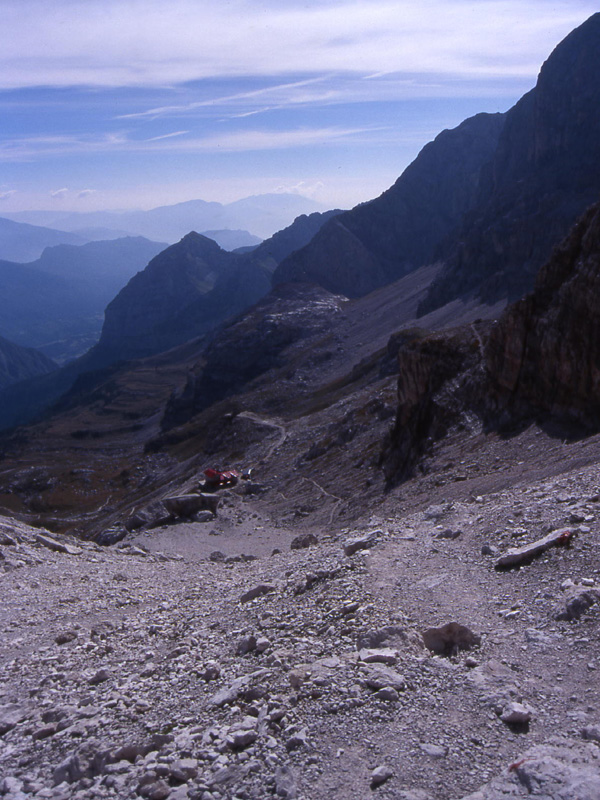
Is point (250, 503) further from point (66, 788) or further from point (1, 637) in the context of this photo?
point (66, 788)

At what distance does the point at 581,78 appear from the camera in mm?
169375

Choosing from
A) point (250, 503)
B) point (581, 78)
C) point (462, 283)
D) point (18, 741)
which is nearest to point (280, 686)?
point (18, 741)

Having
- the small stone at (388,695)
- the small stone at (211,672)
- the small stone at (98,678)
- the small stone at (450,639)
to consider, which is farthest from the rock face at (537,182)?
the small stone at (388,695)

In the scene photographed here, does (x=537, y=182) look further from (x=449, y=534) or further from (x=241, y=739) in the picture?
(x=241, y=739)

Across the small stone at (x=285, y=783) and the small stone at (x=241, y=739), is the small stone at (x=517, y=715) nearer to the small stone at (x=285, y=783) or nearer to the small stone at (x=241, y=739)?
the small stone at (x=285, y=783)

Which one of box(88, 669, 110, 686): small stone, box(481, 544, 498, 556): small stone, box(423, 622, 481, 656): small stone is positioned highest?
box(423, 622, 481, 656): small stone

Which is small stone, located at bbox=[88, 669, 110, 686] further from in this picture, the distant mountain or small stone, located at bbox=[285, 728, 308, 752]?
the distant mountain

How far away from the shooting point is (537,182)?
163375mm

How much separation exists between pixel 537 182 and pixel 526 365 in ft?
472

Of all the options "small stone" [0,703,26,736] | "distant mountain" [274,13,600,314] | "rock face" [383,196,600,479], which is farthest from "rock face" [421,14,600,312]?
"small stone" [0,703,26,736]

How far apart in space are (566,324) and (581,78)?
167 meters

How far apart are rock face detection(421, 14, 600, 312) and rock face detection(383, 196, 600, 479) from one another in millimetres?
81747

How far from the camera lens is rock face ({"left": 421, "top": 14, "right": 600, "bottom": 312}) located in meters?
134

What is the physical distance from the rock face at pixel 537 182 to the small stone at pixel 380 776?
122 m
